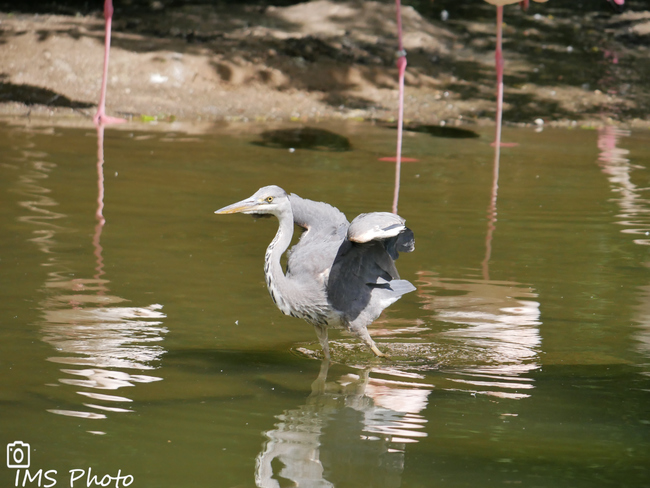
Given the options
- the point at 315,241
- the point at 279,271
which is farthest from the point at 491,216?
the point at 279,271

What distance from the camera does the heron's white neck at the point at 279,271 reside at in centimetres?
493

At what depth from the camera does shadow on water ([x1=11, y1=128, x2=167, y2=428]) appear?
4.56m

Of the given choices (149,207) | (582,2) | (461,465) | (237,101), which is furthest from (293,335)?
(582,2)

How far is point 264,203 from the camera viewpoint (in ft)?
16.5

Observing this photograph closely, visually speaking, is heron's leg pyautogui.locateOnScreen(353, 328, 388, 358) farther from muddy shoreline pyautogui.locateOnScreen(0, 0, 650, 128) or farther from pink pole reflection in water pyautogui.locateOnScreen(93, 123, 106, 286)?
muddy shoreline pyautogui.locateOnScreen(0, 0, 650, 128)

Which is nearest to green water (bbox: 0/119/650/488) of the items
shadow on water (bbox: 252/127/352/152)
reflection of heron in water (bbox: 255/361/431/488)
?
Answer: reflection of heron in water (bbox: 255/361/431/488)

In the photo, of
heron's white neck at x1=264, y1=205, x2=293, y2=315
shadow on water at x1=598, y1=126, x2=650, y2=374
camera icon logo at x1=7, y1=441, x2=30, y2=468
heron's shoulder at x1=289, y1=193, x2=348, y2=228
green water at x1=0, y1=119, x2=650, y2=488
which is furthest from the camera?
shadow on water at x1=598, y1=126, x2=650, y2=374

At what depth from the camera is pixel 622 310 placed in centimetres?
599

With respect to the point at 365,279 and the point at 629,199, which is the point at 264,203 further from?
the point at 629,199

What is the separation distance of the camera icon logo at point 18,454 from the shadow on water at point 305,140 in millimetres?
7709

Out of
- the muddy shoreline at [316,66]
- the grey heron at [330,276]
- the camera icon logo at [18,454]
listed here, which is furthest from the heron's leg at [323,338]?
the muddy shoreline at [316,66]

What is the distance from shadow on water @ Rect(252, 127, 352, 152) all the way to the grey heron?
6284mm

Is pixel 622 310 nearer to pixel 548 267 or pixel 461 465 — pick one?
pixel 548 267

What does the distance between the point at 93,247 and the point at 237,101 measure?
24.6 feet
